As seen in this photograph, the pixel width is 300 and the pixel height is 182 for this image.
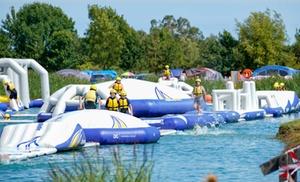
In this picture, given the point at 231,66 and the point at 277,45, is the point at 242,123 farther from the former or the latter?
the point at 231,66

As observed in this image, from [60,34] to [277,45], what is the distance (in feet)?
66.8

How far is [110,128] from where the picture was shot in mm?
17234

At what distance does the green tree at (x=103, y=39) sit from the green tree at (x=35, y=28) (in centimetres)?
729

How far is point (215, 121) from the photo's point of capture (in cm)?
2309

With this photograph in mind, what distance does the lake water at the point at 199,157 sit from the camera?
1316 centimetres

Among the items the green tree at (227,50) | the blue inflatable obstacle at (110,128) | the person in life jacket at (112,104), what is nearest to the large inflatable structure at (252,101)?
the person in life jacket at (112,104)

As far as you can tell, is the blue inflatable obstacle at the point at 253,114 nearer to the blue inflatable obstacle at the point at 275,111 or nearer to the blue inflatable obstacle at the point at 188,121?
the blue inflatable obstacle at the point at 275,111

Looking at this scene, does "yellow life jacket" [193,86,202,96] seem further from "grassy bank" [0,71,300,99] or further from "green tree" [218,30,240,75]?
"green tree" [218,30,240,75]

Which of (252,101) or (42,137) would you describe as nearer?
(42,137)

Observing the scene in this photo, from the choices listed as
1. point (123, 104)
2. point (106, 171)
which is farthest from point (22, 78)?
point (106, 171)

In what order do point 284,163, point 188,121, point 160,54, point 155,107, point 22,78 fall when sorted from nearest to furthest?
point 284,163
point 188,121
point 155,107
point 22,78
point 160,54

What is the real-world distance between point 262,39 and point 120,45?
433 inches

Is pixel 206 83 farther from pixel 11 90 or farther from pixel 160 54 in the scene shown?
pixel 160 54

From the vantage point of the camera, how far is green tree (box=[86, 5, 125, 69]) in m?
Result: 60.2
